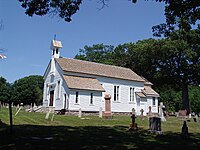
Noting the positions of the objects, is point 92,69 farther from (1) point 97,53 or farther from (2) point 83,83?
(1) point 97,53

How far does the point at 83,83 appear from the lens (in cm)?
3891

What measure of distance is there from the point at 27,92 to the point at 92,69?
44029 mm

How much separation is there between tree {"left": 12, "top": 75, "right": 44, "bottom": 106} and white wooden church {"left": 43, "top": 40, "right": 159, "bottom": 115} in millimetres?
35494

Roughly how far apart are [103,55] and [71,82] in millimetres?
45018

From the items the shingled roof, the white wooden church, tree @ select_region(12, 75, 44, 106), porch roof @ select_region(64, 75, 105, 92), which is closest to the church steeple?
the white wooden church

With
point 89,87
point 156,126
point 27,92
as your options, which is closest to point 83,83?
point 89,87

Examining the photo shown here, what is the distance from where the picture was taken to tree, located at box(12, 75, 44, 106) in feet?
263

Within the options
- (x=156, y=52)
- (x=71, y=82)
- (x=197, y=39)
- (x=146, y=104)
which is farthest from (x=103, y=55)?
(x=197, y=39)

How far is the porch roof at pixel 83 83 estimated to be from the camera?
37.5 meters

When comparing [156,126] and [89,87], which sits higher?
[89,87]

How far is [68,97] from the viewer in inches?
1455

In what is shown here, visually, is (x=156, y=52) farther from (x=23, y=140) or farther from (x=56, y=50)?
(x=23, y=140)

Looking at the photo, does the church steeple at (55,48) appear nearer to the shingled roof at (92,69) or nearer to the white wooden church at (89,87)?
the white wooden church at (89,87)

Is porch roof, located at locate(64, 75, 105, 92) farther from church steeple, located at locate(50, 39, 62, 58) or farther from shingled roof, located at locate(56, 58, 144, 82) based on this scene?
church steeple, located at locate(50, 39, 62, 58)
